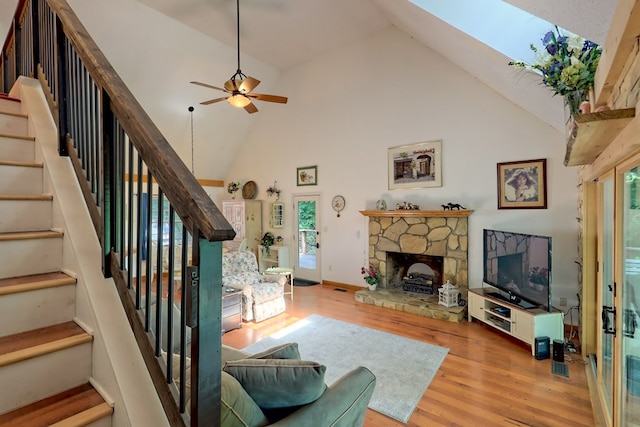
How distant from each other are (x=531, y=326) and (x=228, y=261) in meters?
3.89

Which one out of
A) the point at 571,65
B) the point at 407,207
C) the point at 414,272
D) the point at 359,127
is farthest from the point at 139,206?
the point at 359,127

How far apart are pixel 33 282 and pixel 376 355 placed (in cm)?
294

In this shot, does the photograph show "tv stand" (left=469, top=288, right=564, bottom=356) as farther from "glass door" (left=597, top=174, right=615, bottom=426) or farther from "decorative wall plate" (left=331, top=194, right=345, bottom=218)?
"decorative wall plate" (left=331, top=194, right=345, bottom=218)

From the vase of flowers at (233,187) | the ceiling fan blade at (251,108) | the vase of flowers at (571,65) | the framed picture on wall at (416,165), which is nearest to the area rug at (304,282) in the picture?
the framed picture on wall at (416,165)

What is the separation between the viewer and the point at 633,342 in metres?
1.63

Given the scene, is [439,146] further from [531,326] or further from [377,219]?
[531,326]

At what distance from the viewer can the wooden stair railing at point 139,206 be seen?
76 centimetres

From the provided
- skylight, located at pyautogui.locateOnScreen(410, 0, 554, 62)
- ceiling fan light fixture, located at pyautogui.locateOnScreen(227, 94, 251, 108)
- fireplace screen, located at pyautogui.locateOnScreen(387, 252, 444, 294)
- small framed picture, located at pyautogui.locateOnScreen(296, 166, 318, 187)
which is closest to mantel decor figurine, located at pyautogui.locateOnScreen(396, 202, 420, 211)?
fireplace screen, located at pyautogui.locateOnScreen(387, 252, 444, 294)

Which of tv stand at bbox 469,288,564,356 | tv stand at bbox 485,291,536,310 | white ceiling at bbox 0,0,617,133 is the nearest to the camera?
white ceiling at bbox 0,0,617,133

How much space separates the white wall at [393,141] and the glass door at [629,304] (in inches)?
96.5

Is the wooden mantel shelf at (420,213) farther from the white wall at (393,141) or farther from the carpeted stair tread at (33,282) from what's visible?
the carpeted stair tread at (33,282)

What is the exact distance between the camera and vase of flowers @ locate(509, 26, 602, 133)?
172 centimetres

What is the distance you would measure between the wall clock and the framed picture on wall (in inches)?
41.4

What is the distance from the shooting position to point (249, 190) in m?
7.44
